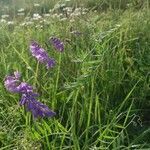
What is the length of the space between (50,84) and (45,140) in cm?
41

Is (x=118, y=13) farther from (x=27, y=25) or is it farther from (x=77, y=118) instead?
(x=77, y=118)

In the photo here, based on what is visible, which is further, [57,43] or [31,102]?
[57,43]

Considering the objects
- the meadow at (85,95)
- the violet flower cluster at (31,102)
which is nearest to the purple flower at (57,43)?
the meadow at (85,95)

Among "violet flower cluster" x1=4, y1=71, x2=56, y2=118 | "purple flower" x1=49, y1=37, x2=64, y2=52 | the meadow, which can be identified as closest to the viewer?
"violet flower cluster" x1=4, y1=71, x2=56, y2=118

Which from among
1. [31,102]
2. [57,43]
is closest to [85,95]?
[57,43]

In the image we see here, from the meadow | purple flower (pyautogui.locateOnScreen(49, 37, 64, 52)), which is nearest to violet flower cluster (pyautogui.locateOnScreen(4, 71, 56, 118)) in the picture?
the meadow

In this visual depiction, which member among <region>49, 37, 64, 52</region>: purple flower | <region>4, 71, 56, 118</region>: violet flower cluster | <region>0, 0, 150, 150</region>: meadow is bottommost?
<region>0, 0, 150, 150</region>: meadow

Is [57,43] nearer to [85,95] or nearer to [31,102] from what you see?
[85,95]

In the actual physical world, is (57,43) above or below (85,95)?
above

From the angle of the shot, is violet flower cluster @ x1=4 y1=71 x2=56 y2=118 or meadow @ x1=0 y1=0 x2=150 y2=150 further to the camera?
meadow @ x1=0 y1=0 x2=150 y2=150

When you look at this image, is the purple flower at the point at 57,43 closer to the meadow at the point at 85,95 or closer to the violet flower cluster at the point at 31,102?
the meadow at the point at 85,95

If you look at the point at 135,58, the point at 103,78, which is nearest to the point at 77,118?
the point at 103,78

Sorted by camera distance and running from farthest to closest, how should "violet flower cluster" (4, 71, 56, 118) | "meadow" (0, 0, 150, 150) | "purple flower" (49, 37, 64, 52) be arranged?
1. "purple flower" (49, 37, 64, 52)
2. "meadow" (0, 0, 150, 150)
3. "violet flower cluster" (4, 71, 56, 118)

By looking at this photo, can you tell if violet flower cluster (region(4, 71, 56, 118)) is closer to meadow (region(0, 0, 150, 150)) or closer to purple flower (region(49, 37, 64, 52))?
meadow (region(0, 0, 150, 150))
